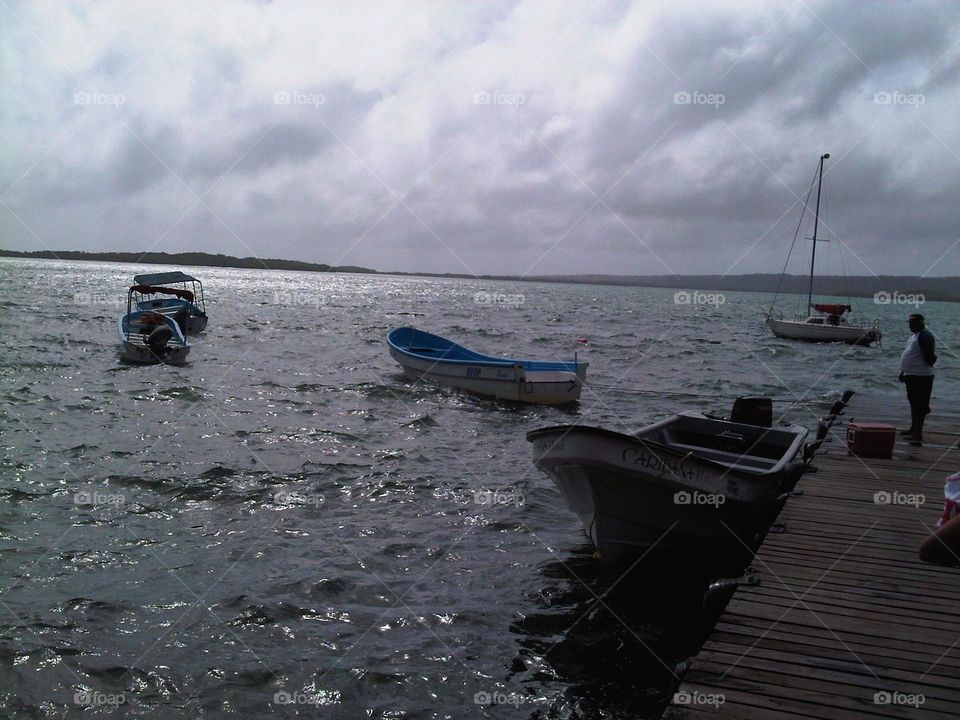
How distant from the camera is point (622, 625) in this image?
27.0ft

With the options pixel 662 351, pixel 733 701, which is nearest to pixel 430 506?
pixel 733 701

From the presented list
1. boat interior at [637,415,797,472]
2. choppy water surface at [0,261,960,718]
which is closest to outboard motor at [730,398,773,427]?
boat interior at [637,415,797,472]

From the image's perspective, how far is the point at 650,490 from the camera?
920 centimetres

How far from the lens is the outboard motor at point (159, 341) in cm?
2686

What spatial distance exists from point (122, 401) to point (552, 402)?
1203 cm

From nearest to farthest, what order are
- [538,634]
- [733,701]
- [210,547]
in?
[733,701] < [538,634] < [210,547]

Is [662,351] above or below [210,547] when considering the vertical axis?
above

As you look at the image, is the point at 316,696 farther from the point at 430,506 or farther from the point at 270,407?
the point at 270,407

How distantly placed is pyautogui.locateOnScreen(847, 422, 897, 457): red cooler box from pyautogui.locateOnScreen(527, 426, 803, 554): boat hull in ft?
13.0

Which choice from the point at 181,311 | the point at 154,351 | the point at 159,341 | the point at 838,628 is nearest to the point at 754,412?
the point at 838,628

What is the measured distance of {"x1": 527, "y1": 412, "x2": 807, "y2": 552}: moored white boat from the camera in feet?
29.0

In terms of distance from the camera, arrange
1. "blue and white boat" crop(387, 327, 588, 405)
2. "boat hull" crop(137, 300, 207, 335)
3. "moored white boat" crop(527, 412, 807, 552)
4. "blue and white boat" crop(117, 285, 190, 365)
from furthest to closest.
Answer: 1. "boat hull" crop(137, 300, 207, 335)
2. "blue and white boat" crop(117, 285, 190, 365)
3. "blue and white boat" crop(387, 327, 588, 405)
4. "moored white boat" crop(527, 412, 807, 552)

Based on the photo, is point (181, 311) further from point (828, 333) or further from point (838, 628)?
point (828, 333)

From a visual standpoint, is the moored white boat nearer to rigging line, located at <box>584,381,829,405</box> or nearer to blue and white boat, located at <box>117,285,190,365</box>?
rigging line, located at <box>584,381,829,405</box>
